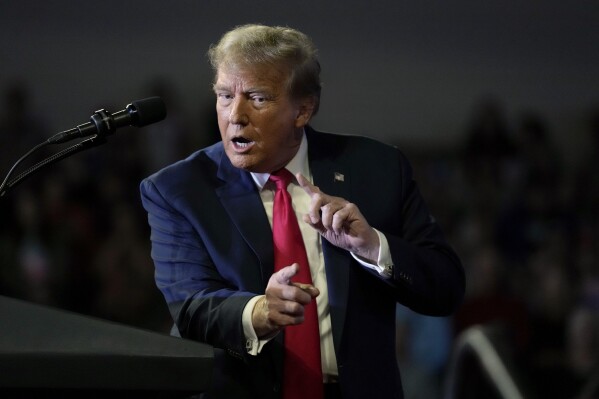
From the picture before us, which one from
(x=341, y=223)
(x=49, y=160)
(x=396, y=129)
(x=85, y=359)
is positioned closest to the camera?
(x=85, y=359)

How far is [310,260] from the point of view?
221 cm

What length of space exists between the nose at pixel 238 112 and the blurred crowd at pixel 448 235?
2662 millimetres

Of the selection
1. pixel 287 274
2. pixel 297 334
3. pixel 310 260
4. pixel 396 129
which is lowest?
pixel 396 129

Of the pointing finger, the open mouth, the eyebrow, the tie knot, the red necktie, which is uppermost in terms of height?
the eyebrow

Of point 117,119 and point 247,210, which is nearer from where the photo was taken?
point 117,119

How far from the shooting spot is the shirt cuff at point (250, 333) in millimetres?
2020

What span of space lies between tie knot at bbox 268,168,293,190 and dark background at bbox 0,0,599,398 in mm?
2590

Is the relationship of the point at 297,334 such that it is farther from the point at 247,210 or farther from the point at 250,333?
the point at 247,210

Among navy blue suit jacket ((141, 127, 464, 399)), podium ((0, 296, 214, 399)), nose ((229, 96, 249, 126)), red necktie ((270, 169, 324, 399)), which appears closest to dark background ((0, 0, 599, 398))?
navy blue suit jacket ((141, 127, 464, 399))

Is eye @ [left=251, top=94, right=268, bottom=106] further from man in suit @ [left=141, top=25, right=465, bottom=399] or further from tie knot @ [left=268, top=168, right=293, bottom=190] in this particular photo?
tie knot @ [left=268, top=168, right=293, bottom=190]

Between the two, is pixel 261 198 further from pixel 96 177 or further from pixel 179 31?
pixel 179 31

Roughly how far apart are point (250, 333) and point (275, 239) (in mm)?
239

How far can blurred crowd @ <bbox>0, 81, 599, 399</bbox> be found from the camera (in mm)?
4883

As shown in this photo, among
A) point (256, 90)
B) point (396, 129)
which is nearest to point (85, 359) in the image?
point (256, 90)
